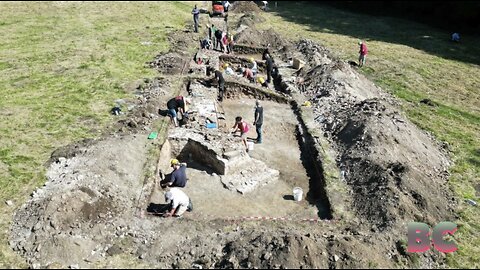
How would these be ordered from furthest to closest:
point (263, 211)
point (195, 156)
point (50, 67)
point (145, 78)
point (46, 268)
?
point (50, 67)
point (145, 78)
point (195, 156)
point (263, 211)
point (46, 268)

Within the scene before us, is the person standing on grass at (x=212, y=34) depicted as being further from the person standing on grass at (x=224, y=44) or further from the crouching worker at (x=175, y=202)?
the crouching worker at (x=175, y=202)

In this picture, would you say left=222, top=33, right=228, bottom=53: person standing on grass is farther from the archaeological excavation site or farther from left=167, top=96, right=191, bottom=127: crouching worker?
left=167, top=96, right=191, bottom=127: crouching worker

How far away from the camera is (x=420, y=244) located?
10.2 metres

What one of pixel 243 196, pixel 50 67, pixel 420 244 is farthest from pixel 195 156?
pixel 50 67

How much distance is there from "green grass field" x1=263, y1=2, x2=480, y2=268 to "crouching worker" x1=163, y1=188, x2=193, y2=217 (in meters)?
6.79

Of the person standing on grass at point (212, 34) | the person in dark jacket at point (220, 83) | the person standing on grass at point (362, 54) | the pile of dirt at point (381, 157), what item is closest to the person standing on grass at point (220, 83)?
the person in dark jacket at point (220, 83)

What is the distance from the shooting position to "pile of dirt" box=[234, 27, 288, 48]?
88.5ft

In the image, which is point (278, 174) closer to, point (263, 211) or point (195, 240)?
point (263, 211)

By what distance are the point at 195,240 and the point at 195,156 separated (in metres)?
4.83

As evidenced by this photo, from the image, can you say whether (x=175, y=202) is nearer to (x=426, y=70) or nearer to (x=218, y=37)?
(x=218, y=37)

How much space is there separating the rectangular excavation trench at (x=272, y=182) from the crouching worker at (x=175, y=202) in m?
0.46

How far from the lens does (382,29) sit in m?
34.3

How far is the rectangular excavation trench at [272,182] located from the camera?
12.2 m

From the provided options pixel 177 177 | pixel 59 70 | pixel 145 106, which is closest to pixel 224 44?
pixel 59 70
